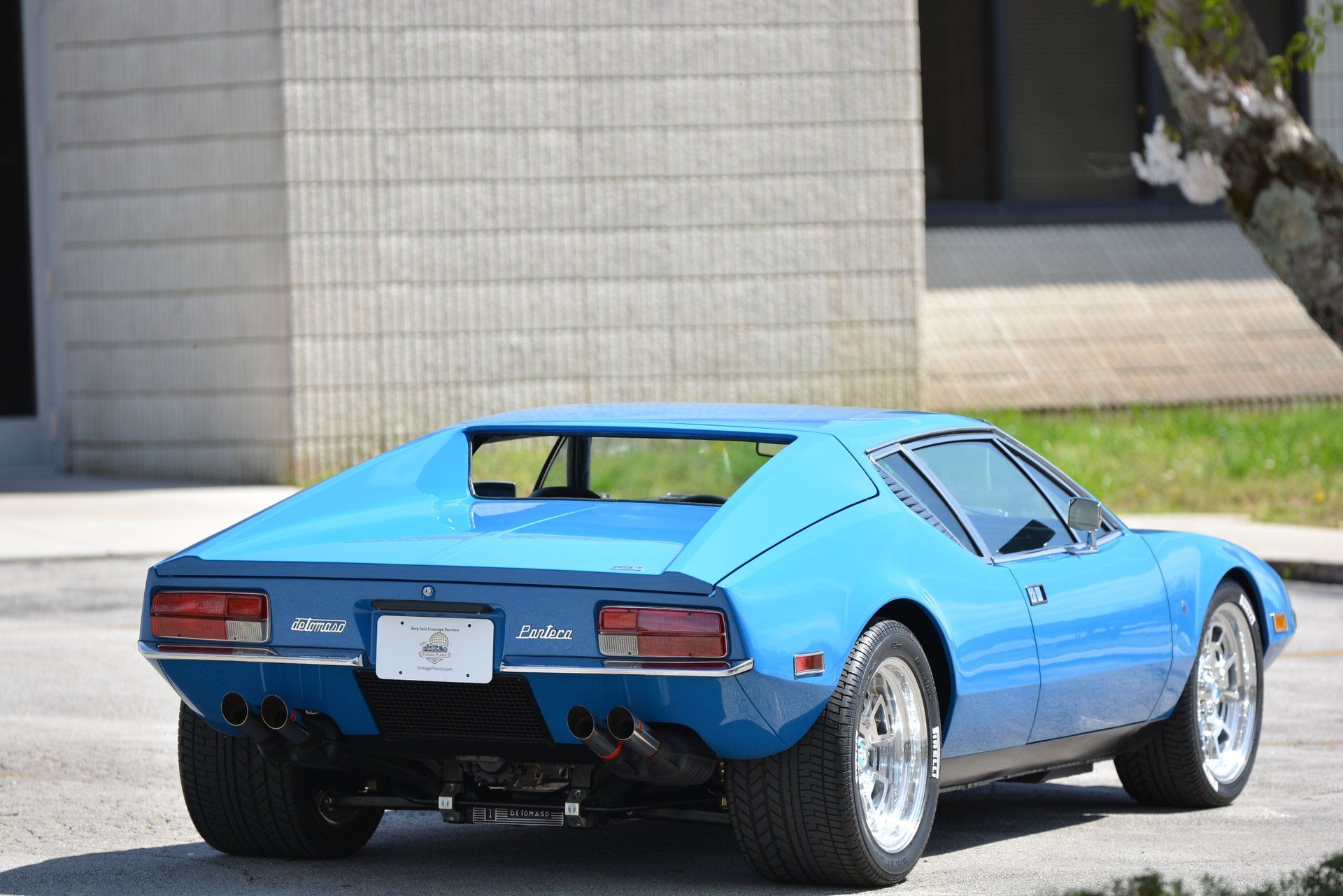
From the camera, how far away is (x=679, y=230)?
17.2 meters

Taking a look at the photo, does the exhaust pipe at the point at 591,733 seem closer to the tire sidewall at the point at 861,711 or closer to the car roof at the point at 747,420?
the tire sidewall at the point at 861,711

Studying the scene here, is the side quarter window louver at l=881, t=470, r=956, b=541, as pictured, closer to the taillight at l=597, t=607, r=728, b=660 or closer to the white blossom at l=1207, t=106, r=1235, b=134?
the taillight at l=597, t=607, r=728, b=660

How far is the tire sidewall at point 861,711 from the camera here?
15.9 ft

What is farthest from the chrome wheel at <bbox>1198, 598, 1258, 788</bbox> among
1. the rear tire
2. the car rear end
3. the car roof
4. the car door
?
the rear tire

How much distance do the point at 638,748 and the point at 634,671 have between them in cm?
19

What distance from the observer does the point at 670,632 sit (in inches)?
180

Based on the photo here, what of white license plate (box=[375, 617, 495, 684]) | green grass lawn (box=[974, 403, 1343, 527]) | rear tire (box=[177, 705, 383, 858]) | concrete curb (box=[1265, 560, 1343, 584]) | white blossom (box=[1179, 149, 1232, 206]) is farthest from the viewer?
green grass lawn (box=[974, 403, 1343, 527])

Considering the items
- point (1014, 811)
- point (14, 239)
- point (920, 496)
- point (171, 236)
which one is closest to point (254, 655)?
point (920, 496)

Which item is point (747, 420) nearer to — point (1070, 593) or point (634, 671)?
point (1070, 593)

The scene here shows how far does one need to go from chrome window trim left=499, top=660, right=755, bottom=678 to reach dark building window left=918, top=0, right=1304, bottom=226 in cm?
1533

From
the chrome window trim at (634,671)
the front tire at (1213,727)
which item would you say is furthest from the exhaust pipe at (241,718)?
the front tire at (1213,727)

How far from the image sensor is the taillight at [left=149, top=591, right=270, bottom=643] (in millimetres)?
4887

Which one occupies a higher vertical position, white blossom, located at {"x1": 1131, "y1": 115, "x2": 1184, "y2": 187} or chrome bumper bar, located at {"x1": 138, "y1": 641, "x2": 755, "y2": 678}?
white blossom, located at {"x1": 1131, "y1": 115, "x2": 1184, "y2": 187}

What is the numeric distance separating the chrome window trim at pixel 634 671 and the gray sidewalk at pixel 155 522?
840 cm
